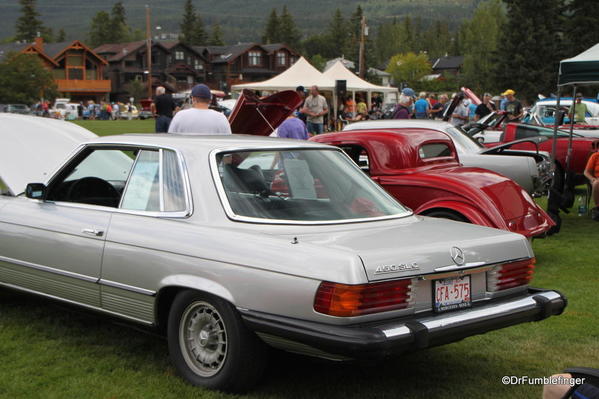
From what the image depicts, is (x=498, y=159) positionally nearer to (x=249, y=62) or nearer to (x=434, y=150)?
(x=434, y=150)

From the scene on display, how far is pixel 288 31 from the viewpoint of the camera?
156 m

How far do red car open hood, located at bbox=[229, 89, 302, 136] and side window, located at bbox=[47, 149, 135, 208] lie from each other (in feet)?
13.8

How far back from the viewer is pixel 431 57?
629 feet

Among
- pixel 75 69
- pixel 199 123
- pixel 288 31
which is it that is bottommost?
pixel 75 69

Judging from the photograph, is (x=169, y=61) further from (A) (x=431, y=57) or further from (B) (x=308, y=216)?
(B) (x=308, y=216)

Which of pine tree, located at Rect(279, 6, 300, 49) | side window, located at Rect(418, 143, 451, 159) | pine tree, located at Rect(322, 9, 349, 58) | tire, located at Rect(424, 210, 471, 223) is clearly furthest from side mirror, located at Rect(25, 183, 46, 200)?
pine tree, located at Rect(322, 9, 349, 58)

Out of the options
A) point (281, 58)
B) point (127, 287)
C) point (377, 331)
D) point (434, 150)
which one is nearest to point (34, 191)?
point (127, 287)

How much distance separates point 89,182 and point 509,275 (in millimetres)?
2974

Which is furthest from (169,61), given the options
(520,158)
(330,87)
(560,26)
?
(520,158)

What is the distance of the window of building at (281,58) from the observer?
12331cm

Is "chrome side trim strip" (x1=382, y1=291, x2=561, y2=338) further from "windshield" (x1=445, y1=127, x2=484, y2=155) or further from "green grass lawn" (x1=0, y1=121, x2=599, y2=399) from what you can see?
"windshield" (x1=445, y1=127, x2=484, y2=155)

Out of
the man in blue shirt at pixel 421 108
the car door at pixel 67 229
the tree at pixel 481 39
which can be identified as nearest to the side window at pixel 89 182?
the car door at pixel 67 229

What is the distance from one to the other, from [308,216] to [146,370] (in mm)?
1400

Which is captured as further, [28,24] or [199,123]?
[28,24]
